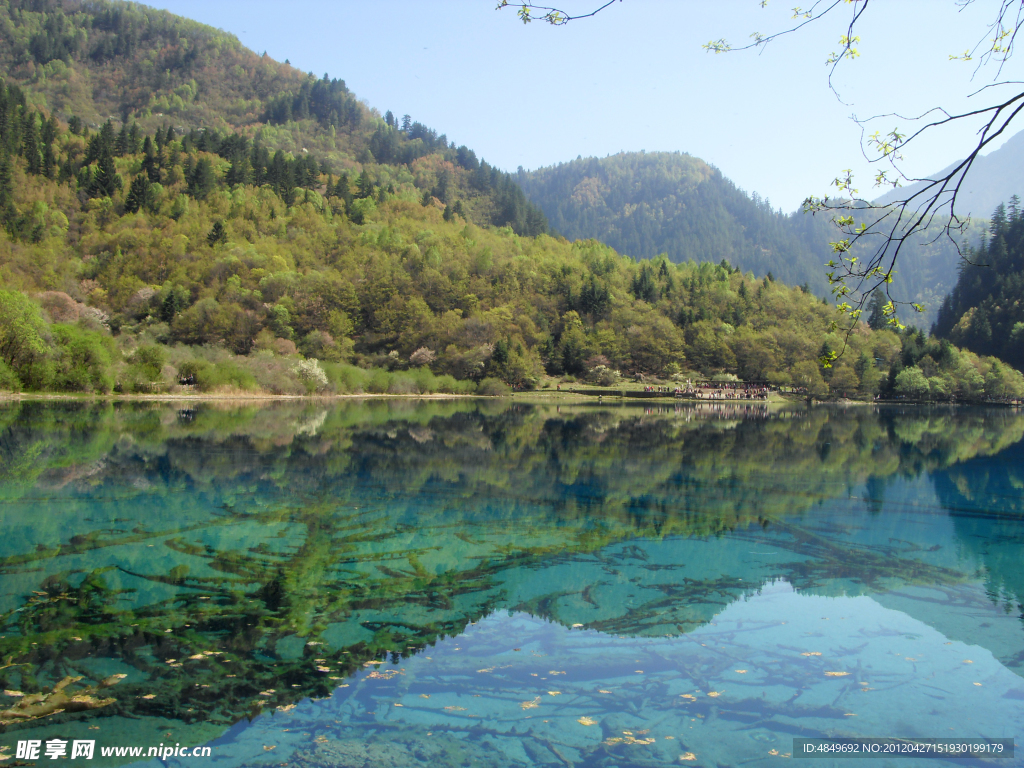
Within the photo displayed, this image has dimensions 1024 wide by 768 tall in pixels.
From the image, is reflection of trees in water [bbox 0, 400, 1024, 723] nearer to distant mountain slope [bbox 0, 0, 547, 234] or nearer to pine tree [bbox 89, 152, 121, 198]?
pine tree [bbox 89, 152, 121, 198]

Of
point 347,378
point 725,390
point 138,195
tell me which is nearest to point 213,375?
point 347,378

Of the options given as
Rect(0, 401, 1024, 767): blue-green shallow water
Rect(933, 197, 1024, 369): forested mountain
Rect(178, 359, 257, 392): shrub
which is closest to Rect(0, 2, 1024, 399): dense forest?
Rect(178, 359, 257, 392): shrub

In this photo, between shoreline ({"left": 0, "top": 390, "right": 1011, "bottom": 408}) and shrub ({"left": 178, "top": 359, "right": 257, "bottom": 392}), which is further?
shrub ({"left": 178, "top": 359, "right": 257, "bottom": 392})

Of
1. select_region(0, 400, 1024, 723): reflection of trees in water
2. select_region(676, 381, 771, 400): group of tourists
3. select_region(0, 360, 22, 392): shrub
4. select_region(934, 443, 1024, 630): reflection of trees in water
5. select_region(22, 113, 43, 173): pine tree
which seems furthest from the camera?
select_region(22, 113, 43, 173): pine tree

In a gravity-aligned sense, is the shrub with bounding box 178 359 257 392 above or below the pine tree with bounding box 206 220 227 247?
below

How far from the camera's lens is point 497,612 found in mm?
8055

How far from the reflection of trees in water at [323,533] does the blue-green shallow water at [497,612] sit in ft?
0.20

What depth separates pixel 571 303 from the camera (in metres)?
94.4

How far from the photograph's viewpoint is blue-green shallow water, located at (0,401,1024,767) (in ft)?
17.6

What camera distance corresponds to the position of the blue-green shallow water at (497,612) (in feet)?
17.6

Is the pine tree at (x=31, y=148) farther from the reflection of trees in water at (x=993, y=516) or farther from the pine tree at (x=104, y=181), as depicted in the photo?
the reflection of trees in water at (x=993, y=516)

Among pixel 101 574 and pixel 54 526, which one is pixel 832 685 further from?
pixel 54 526

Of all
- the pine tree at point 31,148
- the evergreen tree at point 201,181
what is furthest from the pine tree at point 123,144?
the evergreen tree at point 201,181

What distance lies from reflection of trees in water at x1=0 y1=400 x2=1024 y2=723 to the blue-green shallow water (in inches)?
2.4
